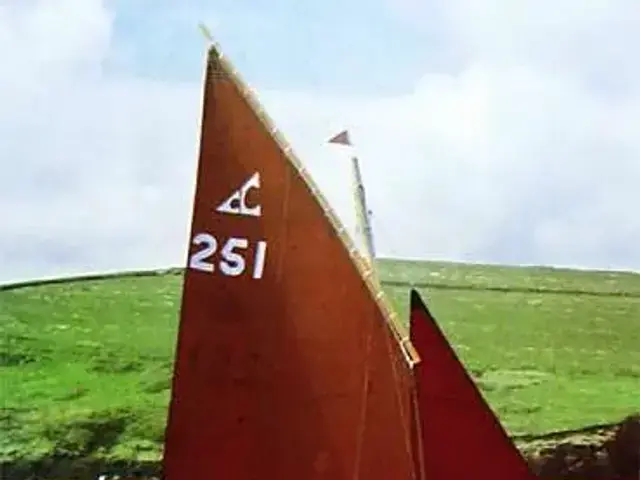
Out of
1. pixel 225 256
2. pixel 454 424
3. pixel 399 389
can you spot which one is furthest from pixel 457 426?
pixel 225 256

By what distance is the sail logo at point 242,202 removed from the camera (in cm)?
588

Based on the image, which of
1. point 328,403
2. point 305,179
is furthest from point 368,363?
point 305,179

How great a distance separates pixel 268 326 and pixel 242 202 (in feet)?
1.50

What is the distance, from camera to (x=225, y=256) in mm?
5859

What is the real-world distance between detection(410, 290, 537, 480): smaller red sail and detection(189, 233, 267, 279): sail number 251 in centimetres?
87

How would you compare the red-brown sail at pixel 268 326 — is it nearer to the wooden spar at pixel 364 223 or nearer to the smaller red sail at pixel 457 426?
the wooden spar at pixel 364 223

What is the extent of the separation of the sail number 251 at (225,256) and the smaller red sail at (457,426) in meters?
0.87

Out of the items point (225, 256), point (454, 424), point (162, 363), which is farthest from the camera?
point (162, 363)

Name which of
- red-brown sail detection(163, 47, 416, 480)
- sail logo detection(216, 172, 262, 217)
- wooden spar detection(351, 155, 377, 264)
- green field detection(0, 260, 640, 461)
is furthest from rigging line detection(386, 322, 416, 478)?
green field detection(0, 260, 640, 461)

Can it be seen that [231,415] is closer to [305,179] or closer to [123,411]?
[305,179]

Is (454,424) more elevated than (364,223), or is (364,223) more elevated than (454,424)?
(364,223)

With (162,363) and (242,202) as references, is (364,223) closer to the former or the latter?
(242,202)

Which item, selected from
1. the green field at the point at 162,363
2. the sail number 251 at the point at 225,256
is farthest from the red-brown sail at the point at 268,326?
the green field at the point at 162,363

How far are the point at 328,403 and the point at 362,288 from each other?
18.3 inches
